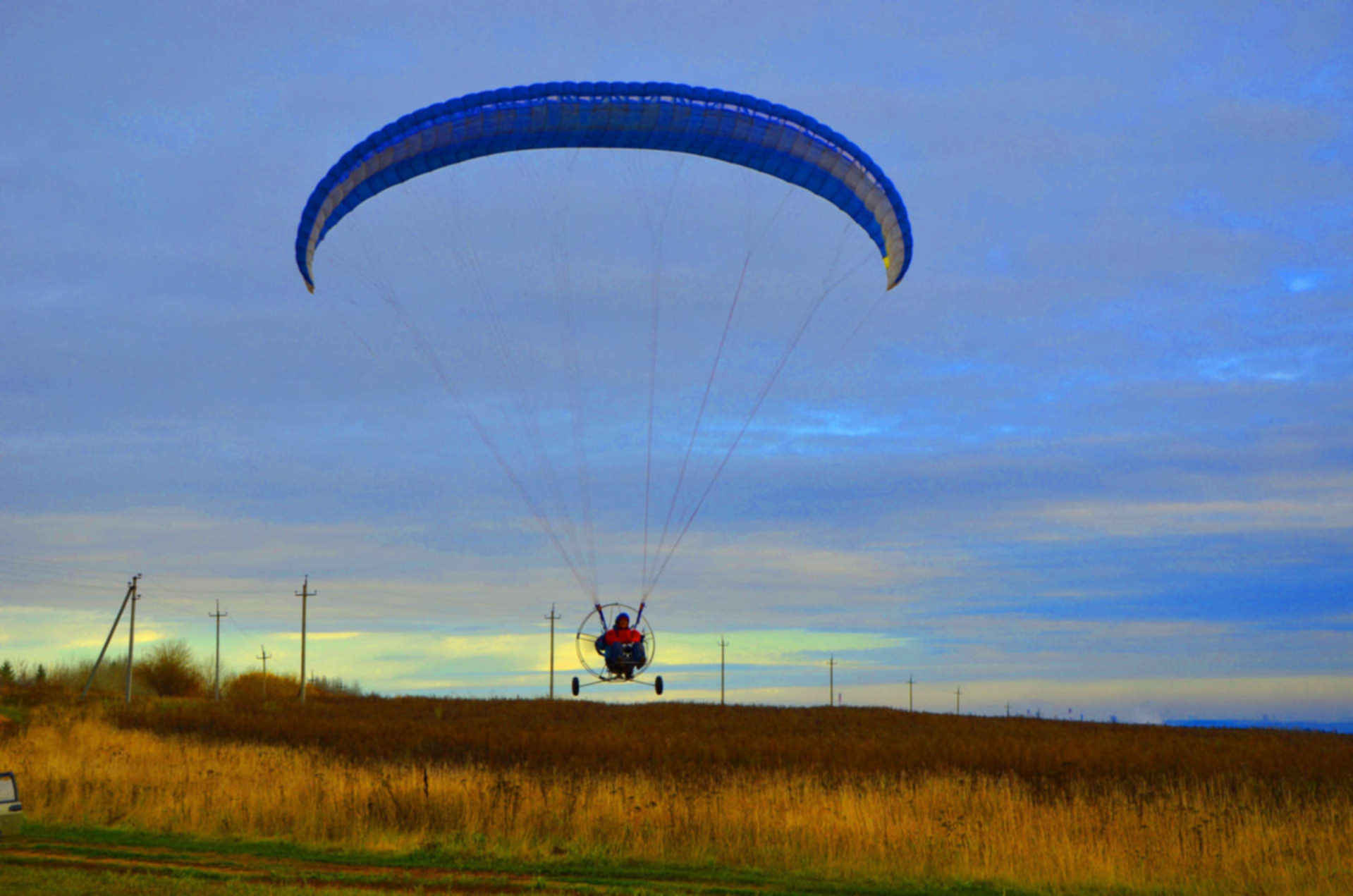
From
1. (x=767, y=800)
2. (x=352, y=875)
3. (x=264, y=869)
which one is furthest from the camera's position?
(x=767, y=800)

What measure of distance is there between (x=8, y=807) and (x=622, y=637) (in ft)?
25.2

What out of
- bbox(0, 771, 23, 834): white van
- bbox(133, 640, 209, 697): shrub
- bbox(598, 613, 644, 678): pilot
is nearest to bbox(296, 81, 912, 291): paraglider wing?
bbox(598, 613, 644, 678): pilot

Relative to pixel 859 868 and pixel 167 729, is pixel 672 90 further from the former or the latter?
pixel 167 729

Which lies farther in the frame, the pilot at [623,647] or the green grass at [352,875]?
the pilot at [623,647]

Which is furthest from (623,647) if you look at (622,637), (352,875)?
(352,875)

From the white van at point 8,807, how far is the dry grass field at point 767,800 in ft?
10.2

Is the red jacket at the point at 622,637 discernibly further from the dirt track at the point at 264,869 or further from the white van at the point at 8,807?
the white van at the point at 8,807

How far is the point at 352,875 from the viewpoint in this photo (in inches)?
485

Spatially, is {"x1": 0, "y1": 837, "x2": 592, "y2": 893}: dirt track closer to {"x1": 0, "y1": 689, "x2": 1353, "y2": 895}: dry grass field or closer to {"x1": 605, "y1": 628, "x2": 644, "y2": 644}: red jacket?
{"x1": 0, "y1": 689, "x2": 1353, "y2": 895}: dry grass field

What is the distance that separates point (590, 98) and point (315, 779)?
11681 mm

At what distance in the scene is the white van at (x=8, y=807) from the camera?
508 inches

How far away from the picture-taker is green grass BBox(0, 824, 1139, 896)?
37.0 ft

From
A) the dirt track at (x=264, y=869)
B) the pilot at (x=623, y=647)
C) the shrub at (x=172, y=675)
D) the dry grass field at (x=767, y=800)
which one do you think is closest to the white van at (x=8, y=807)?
the dirt track at (x=264, y=869)

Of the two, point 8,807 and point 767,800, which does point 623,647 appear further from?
point 8,807
